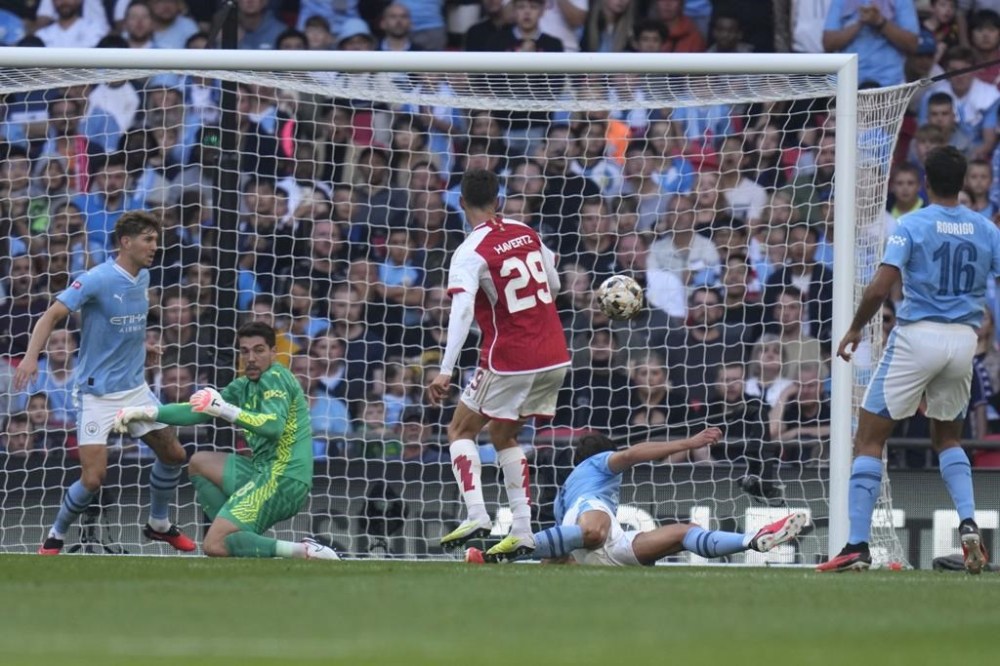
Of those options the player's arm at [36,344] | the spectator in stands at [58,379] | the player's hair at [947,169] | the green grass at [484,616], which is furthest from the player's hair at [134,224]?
the player's hair at [947,169]

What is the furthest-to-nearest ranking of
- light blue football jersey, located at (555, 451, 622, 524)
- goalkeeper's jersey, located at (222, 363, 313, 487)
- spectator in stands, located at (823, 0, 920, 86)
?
spectator in stands, located at (823, 0, 920, 86) < goalkeeper's jersey, located at (222, 363, 313, 487) < light blue football jersey, located at (555, 451, 622, 524)

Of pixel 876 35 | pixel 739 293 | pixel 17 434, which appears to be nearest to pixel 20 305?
pixel 17 434

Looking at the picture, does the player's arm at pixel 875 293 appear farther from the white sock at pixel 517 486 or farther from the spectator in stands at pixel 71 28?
the spectator in stands at pixel 71 28

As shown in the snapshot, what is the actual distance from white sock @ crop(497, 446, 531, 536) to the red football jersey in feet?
1.62

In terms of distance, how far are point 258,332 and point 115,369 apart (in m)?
0.95

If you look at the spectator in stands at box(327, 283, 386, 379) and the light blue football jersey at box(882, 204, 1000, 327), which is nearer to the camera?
the light blue football jersey at box(882, 204, 1000, 327)

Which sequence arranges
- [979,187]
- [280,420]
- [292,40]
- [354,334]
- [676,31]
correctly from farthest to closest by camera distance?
[676,31] < [292,40] < [979,187] < [354,334] < [280,420]

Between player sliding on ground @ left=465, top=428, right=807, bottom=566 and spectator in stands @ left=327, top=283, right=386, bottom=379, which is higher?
spectator in stands @ left=327, top=283, right=386, bottom=379

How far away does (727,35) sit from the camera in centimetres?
1420

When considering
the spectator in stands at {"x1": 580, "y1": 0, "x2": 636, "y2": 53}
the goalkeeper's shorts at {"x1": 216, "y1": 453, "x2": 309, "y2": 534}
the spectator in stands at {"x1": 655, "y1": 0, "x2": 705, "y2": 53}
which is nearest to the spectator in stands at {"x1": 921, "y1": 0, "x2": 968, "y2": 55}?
the spectator in stands at {"x1": 655, "y1": 0, "x2": 705, "y2": 53}

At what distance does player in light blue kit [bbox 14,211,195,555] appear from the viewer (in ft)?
33.9

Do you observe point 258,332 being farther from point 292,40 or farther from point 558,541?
point 292,40

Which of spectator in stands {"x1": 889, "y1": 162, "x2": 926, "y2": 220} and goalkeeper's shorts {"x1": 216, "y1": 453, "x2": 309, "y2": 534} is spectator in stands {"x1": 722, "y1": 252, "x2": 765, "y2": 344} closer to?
spectator in stands {"x1": 889, "y1": 162, "x2": 926, "y2": 220}

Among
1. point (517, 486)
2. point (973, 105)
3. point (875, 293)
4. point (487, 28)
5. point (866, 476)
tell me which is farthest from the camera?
point (487, 28)
